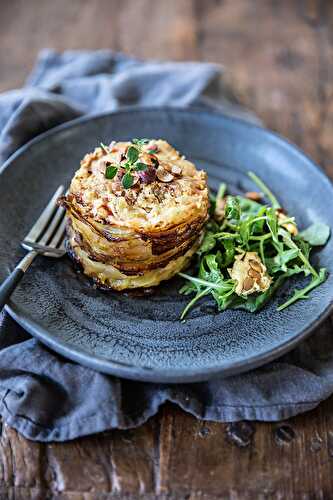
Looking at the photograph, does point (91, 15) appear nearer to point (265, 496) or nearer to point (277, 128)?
point (277, 128)

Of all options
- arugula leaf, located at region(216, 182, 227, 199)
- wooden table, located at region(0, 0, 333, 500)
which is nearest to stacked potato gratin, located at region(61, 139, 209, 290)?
arugula leaf, located at region(216, 182, 227, 199)

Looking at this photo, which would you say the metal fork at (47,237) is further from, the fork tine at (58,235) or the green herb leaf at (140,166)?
the green herb leaf at (140,166)

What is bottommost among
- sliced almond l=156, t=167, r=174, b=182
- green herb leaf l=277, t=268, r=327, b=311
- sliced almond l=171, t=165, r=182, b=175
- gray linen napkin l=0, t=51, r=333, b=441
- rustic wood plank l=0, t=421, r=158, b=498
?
rustic wood plank l=0, t=421, r=158, b=498

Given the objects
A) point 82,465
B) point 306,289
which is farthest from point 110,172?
point 82,465

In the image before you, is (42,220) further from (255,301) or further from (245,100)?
(245,100)

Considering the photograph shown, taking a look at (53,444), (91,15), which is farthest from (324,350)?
(91,15)

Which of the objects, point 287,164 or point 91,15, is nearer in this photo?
point 287,164

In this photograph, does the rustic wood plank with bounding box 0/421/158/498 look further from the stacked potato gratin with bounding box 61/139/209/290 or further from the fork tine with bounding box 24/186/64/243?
the fork tine with bounding box 24/186/64/243

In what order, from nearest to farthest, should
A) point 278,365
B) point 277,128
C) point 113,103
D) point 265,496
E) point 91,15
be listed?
point 265,496 < point 278,365 < point 113,103 < point 277,128 < point 91,15
